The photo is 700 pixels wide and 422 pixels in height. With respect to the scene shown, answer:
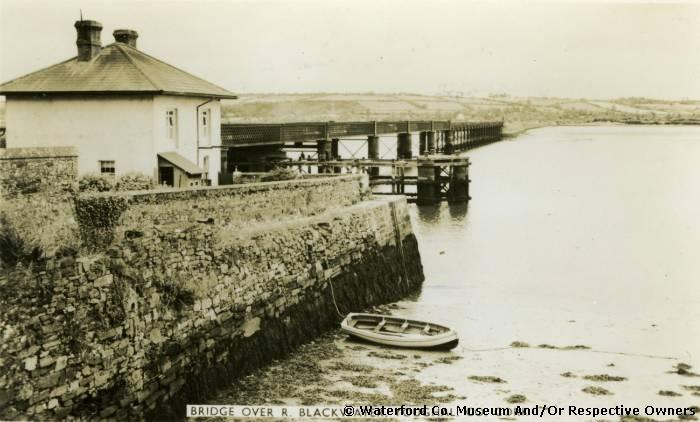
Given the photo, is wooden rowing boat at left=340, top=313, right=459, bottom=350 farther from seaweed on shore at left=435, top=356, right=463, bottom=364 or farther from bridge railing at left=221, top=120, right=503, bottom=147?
bridge railing at left=221, top=120, right=503, bottom=147

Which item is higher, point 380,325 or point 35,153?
point 35,153

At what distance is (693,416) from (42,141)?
17796mm

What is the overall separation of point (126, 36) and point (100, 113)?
3.95 meters

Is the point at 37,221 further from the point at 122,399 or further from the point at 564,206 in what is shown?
the point at 564,206

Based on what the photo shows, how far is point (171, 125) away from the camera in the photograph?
73.4 ft

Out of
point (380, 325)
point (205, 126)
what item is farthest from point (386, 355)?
point (205, 126)

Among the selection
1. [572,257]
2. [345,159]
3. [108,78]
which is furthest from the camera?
[345,159]

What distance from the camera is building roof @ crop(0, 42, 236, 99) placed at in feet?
68.1

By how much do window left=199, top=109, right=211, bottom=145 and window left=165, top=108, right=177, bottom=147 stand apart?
183 cm

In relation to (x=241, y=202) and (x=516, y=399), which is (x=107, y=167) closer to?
(x=241, y=202)

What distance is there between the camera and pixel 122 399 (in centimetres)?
1065

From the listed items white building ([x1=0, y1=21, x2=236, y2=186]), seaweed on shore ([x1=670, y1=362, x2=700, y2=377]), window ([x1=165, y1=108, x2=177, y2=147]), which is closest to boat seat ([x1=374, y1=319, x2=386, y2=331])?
seaweed on shore ([x1=670, y1=362, x2=700, y2=377])

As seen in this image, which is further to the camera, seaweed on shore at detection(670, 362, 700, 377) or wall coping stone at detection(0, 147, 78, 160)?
seaweed on shore at detection(670, 362, 700, 377)

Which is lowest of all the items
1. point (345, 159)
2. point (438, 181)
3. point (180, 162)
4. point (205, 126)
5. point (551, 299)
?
point (551, 299)
